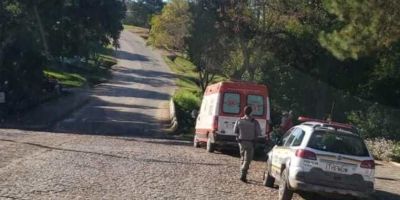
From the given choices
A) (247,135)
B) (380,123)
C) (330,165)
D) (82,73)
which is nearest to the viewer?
(330,165)

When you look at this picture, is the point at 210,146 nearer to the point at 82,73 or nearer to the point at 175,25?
the point at 175,25

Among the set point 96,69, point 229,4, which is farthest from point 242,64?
point 96,69

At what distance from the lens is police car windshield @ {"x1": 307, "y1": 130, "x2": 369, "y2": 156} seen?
12.7 metres

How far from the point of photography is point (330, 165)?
491 inches

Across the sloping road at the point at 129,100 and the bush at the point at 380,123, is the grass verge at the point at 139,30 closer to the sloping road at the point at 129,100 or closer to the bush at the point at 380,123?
the sloping road at the point at 129,100

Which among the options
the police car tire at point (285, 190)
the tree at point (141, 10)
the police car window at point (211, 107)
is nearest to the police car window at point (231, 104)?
the police car window at point (211, 107)

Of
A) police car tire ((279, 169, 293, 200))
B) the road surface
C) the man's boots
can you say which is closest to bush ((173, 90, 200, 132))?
the road surface

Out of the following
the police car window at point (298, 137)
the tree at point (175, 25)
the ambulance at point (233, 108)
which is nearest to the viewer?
the police car window at point (298, 137)

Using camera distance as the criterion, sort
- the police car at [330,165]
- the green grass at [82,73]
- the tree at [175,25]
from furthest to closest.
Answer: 1. the green grass at [82,73]
2. the tree at [175,25]
3. the police car at [330,165]

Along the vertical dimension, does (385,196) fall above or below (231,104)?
below

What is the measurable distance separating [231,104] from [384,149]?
5448 millimetres

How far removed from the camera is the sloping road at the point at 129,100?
35406 mm

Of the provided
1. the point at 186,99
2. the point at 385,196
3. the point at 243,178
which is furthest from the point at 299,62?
the point at 385,196

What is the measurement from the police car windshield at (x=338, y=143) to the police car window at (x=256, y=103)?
9.57 meters
